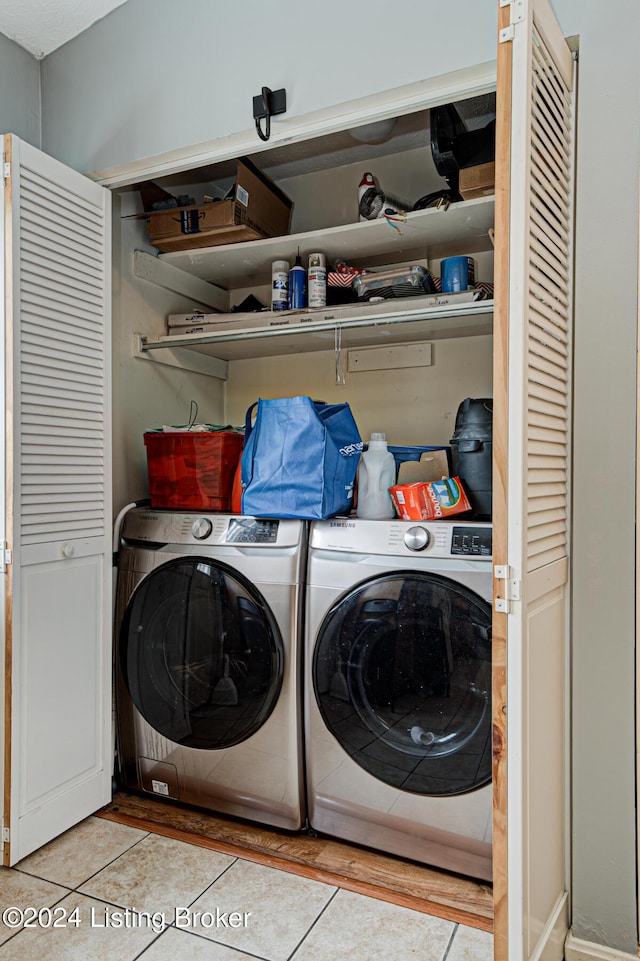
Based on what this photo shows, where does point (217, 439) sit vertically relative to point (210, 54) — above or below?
below

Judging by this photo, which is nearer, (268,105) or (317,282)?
(268,105)

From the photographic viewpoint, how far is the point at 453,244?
2.43m

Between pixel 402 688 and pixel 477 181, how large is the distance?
1.52 m

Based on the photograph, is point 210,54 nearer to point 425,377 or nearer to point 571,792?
point 425,377

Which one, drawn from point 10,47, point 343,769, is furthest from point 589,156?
point 10,47

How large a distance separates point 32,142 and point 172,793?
2.34m

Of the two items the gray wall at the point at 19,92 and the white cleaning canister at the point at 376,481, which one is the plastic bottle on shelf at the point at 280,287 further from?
the gray wall at the point at 19,92

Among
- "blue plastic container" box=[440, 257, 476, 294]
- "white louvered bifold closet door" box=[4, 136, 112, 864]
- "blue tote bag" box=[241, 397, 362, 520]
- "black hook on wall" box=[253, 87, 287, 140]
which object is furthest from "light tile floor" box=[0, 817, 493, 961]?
"black hook on wall" box=[253, 87, 287, 140]

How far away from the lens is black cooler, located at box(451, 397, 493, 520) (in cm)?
190

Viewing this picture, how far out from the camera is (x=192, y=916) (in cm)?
170

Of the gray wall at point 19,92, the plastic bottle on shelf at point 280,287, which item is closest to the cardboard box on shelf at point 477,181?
the plastic bottle on shelf at point 280,287

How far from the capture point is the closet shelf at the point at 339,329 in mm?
2096

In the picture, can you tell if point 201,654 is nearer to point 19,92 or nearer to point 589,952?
point 589,952

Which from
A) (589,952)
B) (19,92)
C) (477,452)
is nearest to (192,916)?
(589,952)
